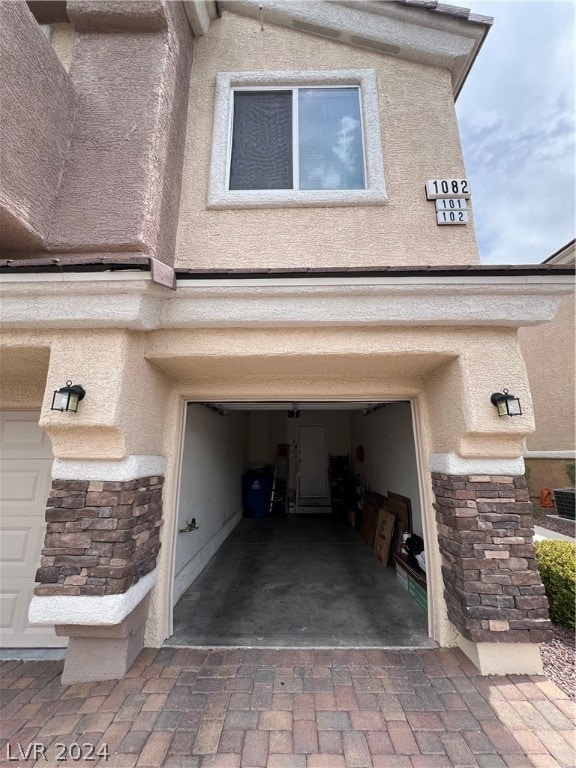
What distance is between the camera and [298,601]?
4711 millimetres

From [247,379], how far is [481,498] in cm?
297

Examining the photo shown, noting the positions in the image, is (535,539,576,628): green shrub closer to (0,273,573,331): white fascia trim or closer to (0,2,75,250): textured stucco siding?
(0,273,573,331): white fascia trim

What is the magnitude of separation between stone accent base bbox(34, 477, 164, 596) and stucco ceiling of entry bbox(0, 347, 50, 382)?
1341 millimetres

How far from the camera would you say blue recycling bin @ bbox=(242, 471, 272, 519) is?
9.94m

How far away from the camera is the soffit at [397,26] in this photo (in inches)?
176

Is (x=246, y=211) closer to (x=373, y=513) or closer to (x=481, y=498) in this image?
(x=481, y=498)

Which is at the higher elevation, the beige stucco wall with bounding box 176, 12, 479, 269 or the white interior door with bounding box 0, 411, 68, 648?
the beige stucco wall with bounding box 176, 12, 479, 269

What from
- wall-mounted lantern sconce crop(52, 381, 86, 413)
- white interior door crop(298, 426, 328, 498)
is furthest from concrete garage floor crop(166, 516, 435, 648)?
white interior door crop(298, 426, 328, 498)

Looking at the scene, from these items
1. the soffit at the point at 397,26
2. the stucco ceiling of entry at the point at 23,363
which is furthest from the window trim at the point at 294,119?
the stucco ceiling of entry at the point at 23,363

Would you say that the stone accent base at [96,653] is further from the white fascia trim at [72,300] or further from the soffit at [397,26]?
the soffit at [397,26]

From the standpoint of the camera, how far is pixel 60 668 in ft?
11.3

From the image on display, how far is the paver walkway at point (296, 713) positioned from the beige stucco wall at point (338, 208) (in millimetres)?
4424

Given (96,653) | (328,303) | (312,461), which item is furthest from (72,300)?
(312,461)

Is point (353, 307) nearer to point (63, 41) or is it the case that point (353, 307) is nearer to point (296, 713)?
point (296, 713)
